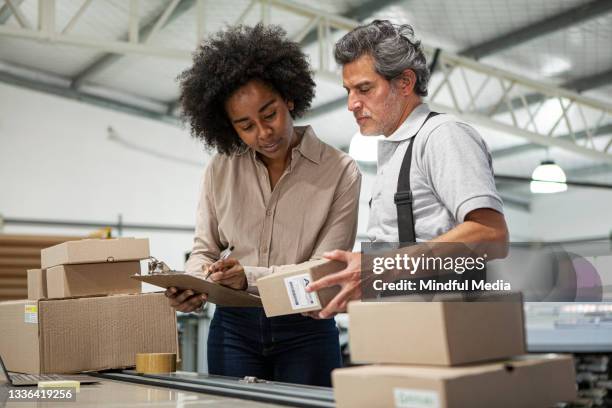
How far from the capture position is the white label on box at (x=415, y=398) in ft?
3.11

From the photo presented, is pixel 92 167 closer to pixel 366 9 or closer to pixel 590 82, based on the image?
pixel 366 9

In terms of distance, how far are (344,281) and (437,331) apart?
39 cm

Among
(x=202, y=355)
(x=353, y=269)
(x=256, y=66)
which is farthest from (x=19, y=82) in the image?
(x=353, y=269)

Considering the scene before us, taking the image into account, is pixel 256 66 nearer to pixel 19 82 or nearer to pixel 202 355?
pixel 202 355

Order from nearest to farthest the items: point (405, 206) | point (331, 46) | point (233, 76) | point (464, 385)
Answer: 1. point (464, 385)
2. point (405, 206)
3. point (233, 76)
4. point (331, 46)

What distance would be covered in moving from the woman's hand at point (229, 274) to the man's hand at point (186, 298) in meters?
0.13

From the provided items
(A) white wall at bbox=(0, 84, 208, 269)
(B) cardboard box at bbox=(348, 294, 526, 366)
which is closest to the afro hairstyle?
(B) cardboard box at bbox=(348, 294, 526, 366)

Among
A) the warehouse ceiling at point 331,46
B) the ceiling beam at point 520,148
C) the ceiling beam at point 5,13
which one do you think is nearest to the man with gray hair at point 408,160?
the warehouse ceiling at point 331,46

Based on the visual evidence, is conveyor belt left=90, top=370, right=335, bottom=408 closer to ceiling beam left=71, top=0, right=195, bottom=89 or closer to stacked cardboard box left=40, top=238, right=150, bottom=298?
stacked cardboard box left=40, top=238, right=150, bottom=298

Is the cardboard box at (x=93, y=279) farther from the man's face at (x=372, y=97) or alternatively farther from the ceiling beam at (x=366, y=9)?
the ceiling beam at (x=366, y=9)

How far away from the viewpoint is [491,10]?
6.13 metres

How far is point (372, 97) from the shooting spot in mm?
1653

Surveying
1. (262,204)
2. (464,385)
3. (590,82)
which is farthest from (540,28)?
(464,385)

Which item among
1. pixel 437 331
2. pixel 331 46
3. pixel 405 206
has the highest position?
pixel 331 46
